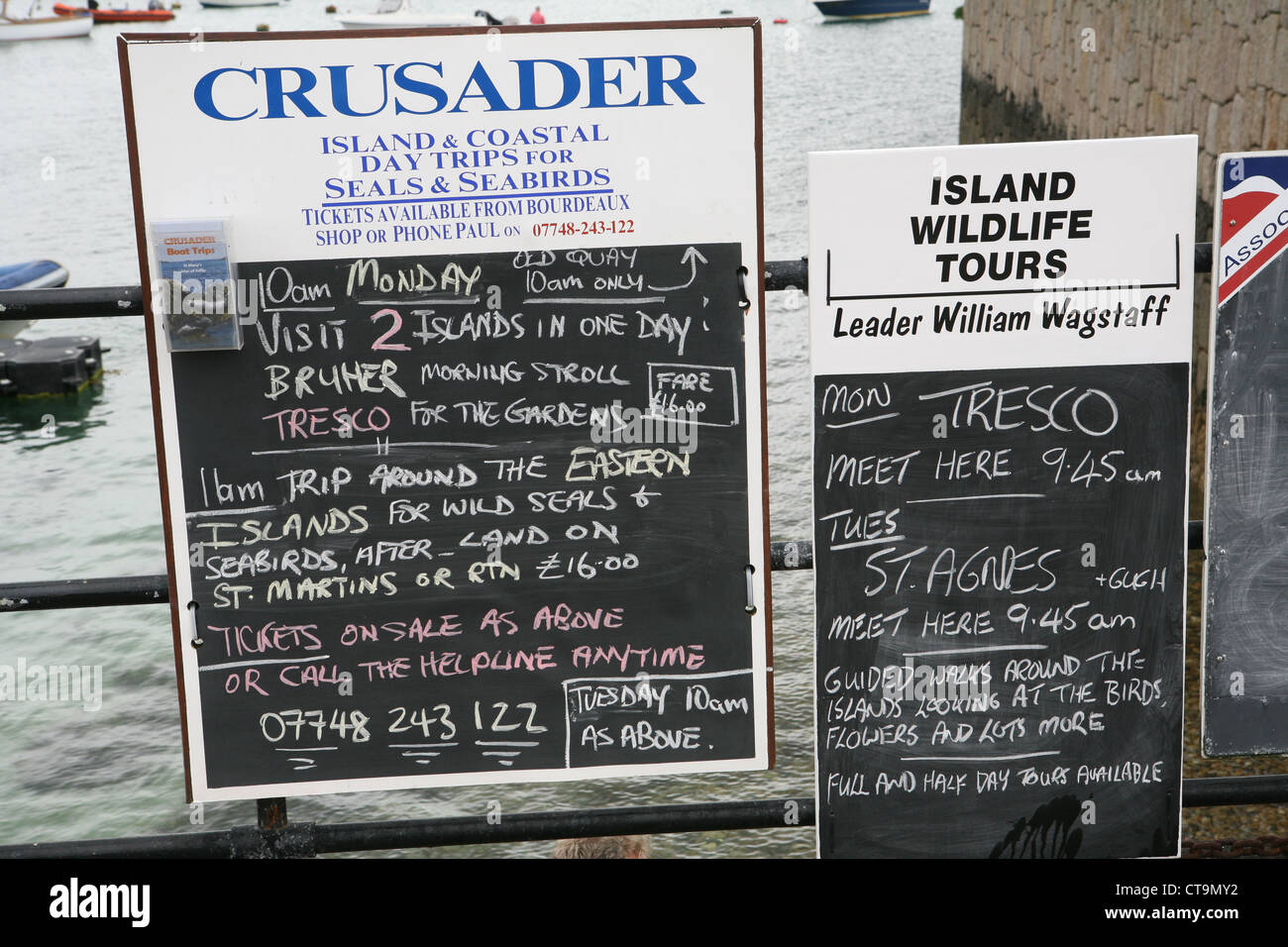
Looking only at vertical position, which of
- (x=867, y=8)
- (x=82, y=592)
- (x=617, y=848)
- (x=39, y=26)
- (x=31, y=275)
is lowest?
(x=617, y=848)

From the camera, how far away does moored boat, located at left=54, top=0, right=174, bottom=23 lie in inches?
2334

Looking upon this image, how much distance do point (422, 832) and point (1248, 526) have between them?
190 cm

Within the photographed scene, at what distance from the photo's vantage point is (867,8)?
51.6 m

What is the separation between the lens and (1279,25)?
6.27m

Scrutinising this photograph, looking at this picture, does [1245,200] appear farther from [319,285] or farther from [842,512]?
[319,285]

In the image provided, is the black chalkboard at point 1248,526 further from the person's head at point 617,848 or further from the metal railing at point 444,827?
the person's head at point 617,848

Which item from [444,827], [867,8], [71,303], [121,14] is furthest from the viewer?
[121,14]

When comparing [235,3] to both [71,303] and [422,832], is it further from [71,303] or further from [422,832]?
[422,832]

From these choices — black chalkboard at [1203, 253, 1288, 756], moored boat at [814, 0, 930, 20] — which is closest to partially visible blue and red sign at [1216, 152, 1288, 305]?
black chalkboard at [1203, 253, 1288, 756]

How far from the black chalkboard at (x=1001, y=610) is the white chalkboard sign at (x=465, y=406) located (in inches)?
8.0

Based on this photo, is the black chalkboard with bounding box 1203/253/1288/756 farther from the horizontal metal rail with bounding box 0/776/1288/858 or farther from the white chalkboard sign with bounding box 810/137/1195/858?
the horizontal metal rail with bounding box 0/776/1288/858

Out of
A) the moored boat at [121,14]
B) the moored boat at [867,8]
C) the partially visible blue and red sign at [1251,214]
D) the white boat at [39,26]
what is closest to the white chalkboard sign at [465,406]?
the partially visible blue and red sign at [1251,214]

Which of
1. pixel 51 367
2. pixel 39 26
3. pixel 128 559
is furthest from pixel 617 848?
pixel 39 26

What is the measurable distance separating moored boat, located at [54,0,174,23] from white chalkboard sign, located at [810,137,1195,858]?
208 ft
